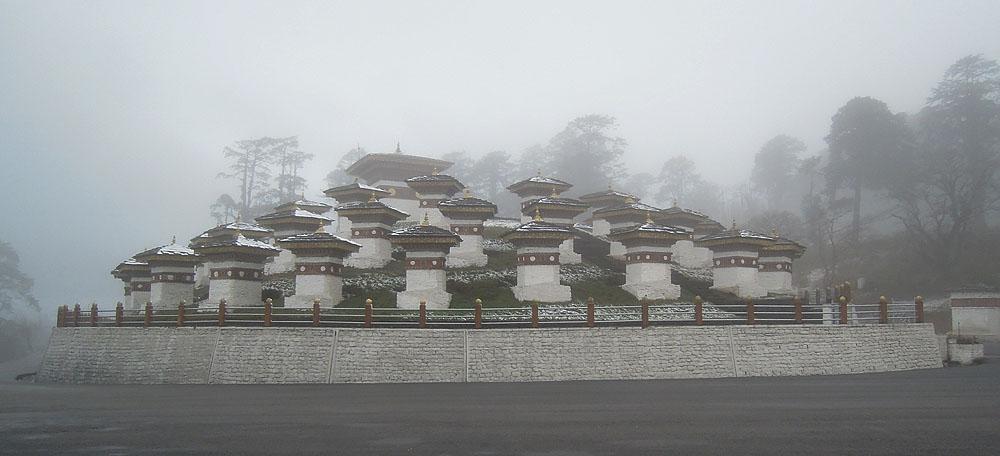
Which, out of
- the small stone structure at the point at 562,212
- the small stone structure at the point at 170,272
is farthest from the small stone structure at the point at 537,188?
the small stone structure at the point at 170,272

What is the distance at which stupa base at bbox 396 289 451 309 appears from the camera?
83.7 ft

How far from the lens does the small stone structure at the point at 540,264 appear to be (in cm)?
2670

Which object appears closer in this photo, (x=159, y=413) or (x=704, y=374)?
(x=159, y=413)

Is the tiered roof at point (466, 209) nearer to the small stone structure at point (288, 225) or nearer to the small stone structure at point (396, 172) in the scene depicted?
the small stone structure at point (288, 225)

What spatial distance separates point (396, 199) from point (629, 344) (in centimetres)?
2877

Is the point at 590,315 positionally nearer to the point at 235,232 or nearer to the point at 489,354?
the point at 489,354

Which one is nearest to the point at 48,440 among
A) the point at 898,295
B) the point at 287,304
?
the point at 287,304

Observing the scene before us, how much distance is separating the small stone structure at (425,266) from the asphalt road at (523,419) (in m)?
7.70

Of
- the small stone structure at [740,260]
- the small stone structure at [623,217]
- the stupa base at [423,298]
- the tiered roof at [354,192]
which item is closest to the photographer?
the stupa base at [423,298]

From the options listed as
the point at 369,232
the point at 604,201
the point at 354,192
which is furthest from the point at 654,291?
the point at 354,192

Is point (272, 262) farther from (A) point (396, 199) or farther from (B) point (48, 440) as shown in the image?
(B) point (48, 440)

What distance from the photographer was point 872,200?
2771 inches

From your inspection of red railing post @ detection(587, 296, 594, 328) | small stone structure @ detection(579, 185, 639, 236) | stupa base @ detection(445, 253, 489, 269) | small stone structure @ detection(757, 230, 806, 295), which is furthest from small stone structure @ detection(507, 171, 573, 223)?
red railing post @ detection(587, 296, 594, 328)

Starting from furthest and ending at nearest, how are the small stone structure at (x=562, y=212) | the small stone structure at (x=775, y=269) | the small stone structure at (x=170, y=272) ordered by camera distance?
the small stone structure at (x=562, y=212) → the small stone structure at (x=775, y=269) → the small stone structure at (x=170, y=272)
